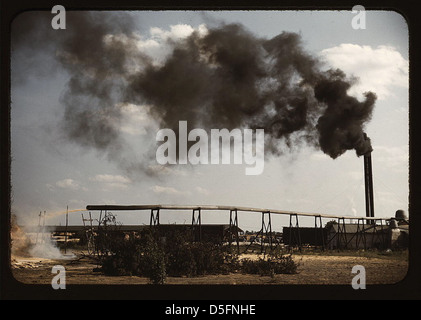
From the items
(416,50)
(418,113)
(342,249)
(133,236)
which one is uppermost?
(416,50)

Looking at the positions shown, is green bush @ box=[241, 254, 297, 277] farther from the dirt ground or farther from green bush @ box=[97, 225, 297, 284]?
the dirt ground

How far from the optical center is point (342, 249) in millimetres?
23094

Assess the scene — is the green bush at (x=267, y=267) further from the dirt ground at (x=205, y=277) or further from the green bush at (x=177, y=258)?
the dirt ground at (x=205, y=277)

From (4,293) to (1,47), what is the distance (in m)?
4.56

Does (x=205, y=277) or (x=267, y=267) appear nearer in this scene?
(x=205, y=277)

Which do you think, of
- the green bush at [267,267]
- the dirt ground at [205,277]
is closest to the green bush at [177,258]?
the green bush at [267,267]

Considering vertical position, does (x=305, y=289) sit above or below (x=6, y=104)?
below

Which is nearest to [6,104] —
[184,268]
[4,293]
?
[4,293]

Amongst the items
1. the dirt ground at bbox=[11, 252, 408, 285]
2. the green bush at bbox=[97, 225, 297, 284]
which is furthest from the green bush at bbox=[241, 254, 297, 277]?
the dirt ground at bbox=[11, 252, 408, 285]

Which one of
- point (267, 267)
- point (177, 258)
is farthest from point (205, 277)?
point (267, 267)

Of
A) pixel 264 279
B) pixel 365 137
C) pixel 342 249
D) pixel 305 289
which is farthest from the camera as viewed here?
pixel 342 249

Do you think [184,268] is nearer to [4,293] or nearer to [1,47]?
[4,293]

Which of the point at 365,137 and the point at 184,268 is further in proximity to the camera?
the point at 365,137

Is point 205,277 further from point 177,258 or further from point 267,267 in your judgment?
point 267,267
